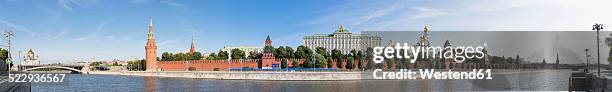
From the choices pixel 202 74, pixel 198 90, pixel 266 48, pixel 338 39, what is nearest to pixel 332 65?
pixel 266 48

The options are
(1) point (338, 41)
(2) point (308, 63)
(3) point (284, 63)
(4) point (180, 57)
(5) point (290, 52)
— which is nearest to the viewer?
(2) point (308, 63)

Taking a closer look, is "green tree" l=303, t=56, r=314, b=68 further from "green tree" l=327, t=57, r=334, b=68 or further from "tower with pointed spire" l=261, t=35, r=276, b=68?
"tower with pointed spire" l=261, t=35, r=276, b=68

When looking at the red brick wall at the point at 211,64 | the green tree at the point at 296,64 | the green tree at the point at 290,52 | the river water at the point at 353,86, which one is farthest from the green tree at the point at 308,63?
the river water at the point at 353,86

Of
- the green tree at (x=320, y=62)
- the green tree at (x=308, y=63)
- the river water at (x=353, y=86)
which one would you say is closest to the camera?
the river water at (x=353, y=86)

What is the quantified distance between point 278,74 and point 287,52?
65.8 feet

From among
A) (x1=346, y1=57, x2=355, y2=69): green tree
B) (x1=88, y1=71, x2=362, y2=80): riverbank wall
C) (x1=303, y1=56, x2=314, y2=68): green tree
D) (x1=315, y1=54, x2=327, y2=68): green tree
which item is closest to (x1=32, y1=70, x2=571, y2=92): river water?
(x1=88, y1=71, x2=362, y2=80): riverbank wall

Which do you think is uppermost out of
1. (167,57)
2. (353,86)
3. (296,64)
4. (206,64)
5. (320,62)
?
(167,57)

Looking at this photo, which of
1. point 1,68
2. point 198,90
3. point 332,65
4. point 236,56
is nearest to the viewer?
point 1,68

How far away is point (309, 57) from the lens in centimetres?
6469

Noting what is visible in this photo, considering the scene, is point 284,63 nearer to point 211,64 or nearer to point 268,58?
point 268,58

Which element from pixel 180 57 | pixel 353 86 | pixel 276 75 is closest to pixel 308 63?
pixel 276 75

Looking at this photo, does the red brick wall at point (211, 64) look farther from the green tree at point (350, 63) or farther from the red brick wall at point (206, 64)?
the green tree at point (350, 63)

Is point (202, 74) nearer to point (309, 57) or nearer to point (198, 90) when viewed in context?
point (309, 57)

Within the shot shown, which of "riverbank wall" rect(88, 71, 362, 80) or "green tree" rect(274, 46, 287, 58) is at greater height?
"green tree" rect(274, 46, 287, 58)
